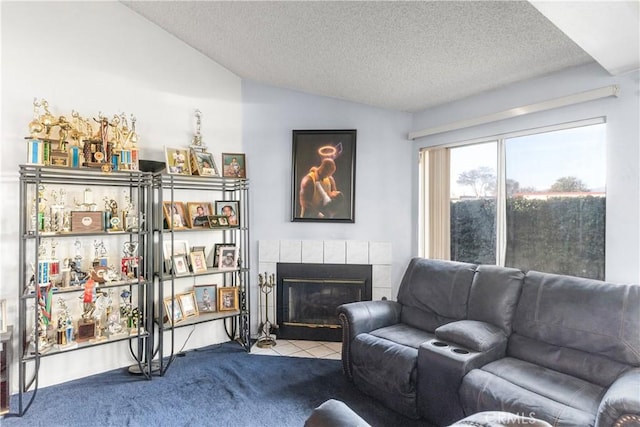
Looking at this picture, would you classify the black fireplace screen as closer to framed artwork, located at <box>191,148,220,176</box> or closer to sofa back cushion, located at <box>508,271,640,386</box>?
framed artwork, located at <box>191,148,220,176</box>

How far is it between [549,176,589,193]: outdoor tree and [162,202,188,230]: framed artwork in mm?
3074

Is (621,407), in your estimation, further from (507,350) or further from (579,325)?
(507,350)

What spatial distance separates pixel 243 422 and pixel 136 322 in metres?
1.32

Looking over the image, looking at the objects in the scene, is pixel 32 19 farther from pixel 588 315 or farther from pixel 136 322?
pixel 588 315

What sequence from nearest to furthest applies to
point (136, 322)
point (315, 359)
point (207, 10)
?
point (207, 10) → point (136, 322) → point (315, 359)

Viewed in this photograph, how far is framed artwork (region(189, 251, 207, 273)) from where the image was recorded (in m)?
3.16

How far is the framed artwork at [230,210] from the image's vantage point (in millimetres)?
3410

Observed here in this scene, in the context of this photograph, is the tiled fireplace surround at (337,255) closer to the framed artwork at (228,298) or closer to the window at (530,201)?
the framed artwork at (228,298)

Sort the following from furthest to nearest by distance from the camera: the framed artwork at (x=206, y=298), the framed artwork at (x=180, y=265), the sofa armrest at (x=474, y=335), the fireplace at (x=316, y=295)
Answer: the fireplace at (x=316, y=295) < the framed artwork at (x=206, y=298) < the framed artwork at (x=180, y=265) < the sofa armrest at (x=474, y=335)

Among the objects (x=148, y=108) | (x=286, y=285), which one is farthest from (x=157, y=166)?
(x=286, y=285)

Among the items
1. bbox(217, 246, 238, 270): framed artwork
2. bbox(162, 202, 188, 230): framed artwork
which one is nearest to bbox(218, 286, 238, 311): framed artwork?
bbox(217, 246, 238, 270): framed artwork

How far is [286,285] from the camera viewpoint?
3662 mm

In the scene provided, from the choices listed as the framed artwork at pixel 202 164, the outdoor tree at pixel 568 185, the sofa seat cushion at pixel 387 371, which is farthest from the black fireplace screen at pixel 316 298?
the outdoor tree at pixel 568 185

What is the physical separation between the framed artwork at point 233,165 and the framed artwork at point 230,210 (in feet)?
0.90
